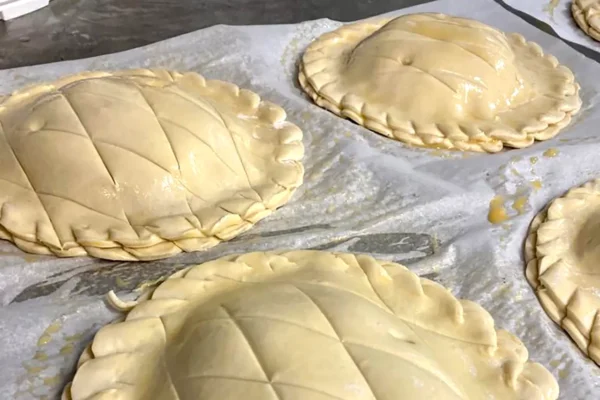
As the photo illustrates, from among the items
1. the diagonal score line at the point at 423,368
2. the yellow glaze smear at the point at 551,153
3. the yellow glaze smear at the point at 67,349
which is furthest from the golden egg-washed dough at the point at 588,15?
the yellow glaze smear at the point at 67,349

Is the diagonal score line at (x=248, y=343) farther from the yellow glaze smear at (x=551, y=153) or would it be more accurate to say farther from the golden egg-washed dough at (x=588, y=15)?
the golden egg-washed dough at (x=588, y=15)

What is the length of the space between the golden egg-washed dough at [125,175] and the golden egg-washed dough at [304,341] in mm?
248

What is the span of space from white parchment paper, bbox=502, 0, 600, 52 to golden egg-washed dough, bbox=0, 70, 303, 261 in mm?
2006

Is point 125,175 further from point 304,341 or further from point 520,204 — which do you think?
point 520,204

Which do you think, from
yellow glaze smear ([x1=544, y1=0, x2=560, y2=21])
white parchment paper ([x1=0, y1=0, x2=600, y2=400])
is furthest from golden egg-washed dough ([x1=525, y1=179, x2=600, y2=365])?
yellow glaze smear ([x1=544, y1=0, x2=560, y2=21])

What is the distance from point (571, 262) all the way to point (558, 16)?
200cm

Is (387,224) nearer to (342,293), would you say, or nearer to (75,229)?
(342,293)

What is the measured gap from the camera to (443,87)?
8.66 feet

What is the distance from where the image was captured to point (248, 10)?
12.1ft

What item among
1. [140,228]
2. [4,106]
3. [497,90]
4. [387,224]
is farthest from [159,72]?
[497,90]

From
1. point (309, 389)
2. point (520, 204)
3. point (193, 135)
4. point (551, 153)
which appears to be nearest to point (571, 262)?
point (520, 204)

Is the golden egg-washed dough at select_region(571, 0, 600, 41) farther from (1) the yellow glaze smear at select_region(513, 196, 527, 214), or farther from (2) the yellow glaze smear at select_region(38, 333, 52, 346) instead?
(2) the yellow glaze smear at select_region(38, 333, 52, 346)

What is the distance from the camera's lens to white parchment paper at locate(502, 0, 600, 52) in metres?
3.45

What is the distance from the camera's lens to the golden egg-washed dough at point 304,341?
1.45 m
